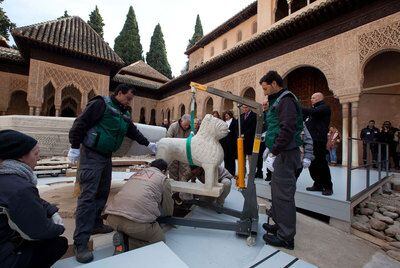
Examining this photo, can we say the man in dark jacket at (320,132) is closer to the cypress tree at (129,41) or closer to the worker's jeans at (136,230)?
the worker's jeans at (136,230)

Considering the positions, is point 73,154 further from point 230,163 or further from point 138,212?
point 230,163

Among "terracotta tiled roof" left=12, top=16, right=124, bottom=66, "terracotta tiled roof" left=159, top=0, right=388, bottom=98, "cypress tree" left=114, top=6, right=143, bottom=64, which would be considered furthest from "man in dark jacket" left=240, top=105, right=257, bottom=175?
"cypress tree" left=114, top=6, right=143, bottom=64

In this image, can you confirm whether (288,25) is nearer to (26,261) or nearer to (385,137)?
(385,137)

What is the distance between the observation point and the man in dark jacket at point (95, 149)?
2.13 m

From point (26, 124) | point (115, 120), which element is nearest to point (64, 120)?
point (26, 124)

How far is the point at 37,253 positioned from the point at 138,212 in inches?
30.5

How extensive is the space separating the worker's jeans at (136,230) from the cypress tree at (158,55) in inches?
1163

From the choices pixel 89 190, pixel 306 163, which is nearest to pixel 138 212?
pixel 89 190

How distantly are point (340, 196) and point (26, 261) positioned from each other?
4009 mm

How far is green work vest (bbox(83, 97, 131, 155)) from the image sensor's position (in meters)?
2.28

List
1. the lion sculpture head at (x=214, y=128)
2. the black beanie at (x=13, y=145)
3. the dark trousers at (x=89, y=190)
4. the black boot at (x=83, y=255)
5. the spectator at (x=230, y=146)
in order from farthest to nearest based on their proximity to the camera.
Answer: the spectator at (x=230, y=146)
the lion sculpture head at (x=214, y=128)
the dark trousers at (x=89, y=190)
the black boot at (x=83, y=255)
the black beanie at (x=13, y=145)

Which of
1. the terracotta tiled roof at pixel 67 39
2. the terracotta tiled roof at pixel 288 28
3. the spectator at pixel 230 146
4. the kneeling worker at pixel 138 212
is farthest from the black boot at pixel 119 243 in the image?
the terracotta tiled roof at pixel 67 39

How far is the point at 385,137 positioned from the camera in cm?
771

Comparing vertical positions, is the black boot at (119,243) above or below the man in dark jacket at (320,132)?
below
